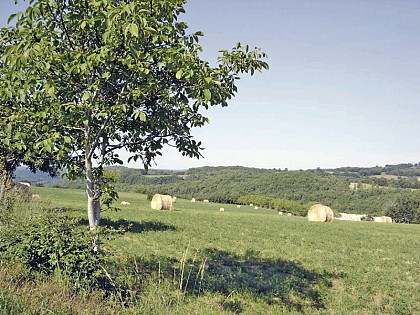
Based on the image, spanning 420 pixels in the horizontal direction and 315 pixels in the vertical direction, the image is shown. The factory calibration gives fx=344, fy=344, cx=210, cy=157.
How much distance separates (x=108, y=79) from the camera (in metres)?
7.16

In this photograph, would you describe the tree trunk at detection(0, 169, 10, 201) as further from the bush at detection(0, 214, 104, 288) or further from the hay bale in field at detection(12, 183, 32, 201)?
the bush at detection(0, 214, 104, 288)

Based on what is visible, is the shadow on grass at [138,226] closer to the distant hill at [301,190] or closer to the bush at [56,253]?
the bush at [56,253]

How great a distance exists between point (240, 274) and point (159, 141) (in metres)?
7.25

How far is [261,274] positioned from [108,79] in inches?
370

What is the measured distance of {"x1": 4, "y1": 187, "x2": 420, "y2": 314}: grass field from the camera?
31.6 feet

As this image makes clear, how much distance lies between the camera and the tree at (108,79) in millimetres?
6051

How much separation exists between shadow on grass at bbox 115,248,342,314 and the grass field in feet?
0.10

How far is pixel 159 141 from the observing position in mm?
8141

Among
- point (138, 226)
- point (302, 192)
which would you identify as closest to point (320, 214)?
point (138, 226)

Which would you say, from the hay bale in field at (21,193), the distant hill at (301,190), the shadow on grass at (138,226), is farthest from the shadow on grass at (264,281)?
the distant hill at (301,190)

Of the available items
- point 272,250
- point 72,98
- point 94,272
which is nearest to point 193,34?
point 72,98

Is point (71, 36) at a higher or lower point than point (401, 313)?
higher

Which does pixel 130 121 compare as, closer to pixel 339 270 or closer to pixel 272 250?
pixel 339 270

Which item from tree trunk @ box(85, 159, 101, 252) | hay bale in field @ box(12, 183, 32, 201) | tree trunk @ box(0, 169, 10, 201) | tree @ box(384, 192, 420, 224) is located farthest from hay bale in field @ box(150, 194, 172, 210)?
tree @ box(384, 192, 420, 224)
